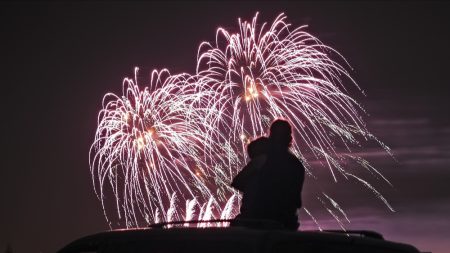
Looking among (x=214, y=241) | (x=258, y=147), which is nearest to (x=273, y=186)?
(x=258, y=147)

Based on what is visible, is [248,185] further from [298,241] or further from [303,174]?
[298,241]

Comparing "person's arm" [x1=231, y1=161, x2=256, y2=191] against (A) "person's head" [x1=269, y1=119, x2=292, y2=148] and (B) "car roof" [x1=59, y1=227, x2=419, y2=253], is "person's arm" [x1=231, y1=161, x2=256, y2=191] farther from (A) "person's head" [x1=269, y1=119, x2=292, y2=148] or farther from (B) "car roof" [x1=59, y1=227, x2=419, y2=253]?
(B) "car roof" [x1=59, y1=227, x2=419, y2=253]

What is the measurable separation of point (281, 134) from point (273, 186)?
804 mm

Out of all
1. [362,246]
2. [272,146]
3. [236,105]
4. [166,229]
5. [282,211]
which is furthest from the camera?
[236,105]

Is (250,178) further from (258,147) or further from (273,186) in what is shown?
(258,147)

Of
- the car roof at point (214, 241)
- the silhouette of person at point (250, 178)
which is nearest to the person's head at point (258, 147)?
the silhouette of person at point (250, 178)

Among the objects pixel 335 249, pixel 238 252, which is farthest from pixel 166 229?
pixel 335 249

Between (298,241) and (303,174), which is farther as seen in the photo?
(303,174)

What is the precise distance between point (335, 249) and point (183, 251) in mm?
1095

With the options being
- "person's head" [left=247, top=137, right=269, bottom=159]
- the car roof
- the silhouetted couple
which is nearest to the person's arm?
the silhouetted couple

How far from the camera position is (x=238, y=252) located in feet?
16.5

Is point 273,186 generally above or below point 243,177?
below

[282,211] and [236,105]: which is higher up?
[236,105]

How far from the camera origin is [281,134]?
347 inches
